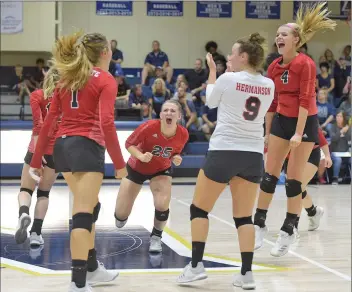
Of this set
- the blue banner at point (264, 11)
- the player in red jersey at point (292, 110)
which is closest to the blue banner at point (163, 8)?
the blue banner at point (264, 11)

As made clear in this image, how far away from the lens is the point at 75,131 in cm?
462

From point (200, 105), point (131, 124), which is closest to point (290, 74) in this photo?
point (131, 124)

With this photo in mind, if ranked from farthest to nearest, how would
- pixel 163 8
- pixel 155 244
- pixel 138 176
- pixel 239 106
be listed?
pixel 163 8, pixel 138 176, pixel 155 244, pixel 239 106

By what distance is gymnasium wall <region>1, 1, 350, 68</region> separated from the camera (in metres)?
17.9

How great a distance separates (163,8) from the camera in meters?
18.6

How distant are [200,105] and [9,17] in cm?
519

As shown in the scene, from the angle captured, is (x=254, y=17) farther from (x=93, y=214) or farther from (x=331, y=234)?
(x=93, y=214)

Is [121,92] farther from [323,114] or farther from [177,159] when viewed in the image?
[177,159]

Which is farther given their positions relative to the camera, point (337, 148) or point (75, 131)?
point (337, 148)

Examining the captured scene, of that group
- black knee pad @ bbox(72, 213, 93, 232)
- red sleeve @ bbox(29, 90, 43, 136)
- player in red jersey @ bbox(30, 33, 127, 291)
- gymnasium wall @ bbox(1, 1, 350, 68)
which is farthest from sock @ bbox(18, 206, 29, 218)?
gymnasium wall @ bbox(1, 1, 350, 68)

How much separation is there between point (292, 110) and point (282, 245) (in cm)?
117

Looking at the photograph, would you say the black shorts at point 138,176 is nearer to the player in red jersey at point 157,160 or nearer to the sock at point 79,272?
the player in red jersey at point 157,160

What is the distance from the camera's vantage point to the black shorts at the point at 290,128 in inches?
245

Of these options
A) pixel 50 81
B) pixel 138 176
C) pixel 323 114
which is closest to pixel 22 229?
pixel 138 176
